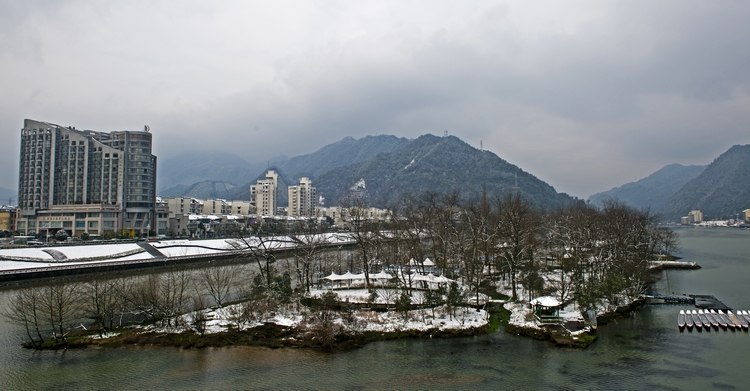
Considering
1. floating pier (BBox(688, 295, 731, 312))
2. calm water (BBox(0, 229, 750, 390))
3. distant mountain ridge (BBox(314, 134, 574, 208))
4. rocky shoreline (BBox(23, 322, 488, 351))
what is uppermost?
distant mountain ridge (BBox(314, 134, 574, 208))

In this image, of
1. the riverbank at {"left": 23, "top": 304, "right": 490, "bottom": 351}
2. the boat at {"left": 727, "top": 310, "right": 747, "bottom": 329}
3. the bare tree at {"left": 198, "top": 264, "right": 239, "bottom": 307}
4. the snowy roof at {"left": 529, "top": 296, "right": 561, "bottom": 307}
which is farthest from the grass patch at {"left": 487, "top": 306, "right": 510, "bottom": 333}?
the bare tree at {"left": 198, "top": 264, "right": 239, "bottom": 307}

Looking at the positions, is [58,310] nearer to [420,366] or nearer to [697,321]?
[420,366]

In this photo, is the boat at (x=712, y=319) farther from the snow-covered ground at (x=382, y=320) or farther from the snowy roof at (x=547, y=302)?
the snow-covered ground at (x=382, y=320)

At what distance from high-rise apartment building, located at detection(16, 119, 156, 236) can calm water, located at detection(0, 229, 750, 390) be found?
168 feet

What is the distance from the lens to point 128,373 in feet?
49.4

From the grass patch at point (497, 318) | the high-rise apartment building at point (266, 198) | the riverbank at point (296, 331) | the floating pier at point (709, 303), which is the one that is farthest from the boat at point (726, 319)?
the high-rise apartment building at point (266, 198)

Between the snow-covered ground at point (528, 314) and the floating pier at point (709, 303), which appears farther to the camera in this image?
the floating pier at point (709, 303)

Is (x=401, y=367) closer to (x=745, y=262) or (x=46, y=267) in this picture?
(x=46, y=267)

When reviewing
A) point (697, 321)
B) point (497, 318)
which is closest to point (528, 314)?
point (497, 318)

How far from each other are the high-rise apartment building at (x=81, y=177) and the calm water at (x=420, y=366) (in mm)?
51118

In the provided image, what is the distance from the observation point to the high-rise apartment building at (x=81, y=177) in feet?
215

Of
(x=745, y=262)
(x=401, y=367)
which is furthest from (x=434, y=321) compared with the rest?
(x=745, y=262)

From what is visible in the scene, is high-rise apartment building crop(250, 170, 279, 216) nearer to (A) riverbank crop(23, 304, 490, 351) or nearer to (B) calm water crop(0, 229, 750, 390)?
(A) riverbank crop(23, 304, 490, 351)

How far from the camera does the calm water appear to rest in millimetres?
14109
